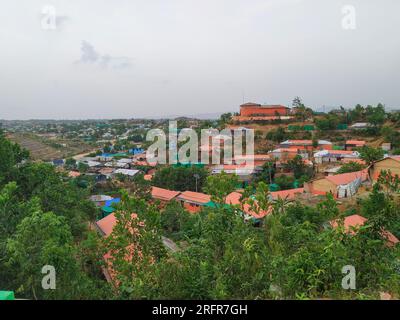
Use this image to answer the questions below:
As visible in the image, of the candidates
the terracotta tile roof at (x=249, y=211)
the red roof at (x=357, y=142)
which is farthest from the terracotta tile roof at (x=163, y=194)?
the red roof at (x=357, y=142)

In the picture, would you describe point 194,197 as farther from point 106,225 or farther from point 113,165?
point 113,165

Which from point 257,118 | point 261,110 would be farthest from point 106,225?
point 261,110

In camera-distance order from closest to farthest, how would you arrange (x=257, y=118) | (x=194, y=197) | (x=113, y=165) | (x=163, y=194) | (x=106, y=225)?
(x=106, y=225) → (x=194, y=197) → (x=163, y=194) → (x=113, y=165) → (x=257, y=118)

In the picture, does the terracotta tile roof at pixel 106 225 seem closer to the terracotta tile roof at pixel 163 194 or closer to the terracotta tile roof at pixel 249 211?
the terracotta tile roof at pixel 249 211

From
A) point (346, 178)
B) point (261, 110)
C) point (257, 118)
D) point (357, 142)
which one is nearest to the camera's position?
point (346, 178)

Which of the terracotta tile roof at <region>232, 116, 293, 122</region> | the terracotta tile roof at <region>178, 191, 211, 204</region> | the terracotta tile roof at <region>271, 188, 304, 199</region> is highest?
the terracotta tile roof at <region>232, 116, 293, 122</region>

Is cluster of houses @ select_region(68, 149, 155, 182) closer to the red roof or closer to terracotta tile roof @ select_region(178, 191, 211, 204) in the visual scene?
terracotta tile roof @ select_region(178, 191, 211, 204)

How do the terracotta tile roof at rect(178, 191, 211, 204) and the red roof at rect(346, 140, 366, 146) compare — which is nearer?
the terracotta tile roof at rect(178, 191, 211, 204)

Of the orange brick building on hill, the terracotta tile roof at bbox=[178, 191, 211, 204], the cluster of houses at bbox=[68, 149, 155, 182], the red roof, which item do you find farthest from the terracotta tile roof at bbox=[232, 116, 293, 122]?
the terracotta tile roof at bbox=[178, 191, 211, 204]

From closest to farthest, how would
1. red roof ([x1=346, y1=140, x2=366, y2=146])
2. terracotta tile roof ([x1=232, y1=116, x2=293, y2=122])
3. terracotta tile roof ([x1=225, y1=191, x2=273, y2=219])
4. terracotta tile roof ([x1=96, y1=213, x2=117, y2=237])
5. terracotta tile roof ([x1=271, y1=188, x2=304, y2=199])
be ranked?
terracotta tile roof ([x1=225, y1=191, x2=273, y2=219]), terracotta tile roof ([x1=96, y1=213, x2=117, y2=237]), terracotta tile roof ([x1=271, y1=188, x2=304, y2=199]), red roof ([x1=346, y1=140, x2=366, y2=146]), terracotta tile roof ([x1=232, y1=116, x2=293, y2=122])
